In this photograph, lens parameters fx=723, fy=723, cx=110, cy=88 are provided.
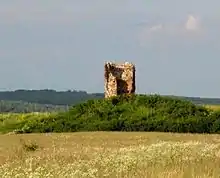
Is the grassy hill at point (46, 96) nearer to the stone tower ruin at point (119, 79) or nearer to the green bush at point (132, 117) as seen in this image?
the stone tower ruin at point (119, 79)

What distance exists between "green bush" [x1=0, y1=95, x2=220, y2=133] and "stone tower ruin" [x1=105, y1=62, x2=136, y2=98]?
3.35 meters

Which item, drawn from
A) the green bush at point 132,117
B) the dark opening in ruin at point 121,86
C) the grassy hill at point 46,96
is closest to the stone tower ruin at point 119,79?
the dark opening in ruin at point 121,86

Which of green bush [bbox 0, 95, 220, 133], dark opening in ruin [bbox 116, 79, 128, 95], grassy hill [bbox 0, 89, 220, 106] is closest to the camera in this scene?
green bush [bbox 0, 95, 220, 133]

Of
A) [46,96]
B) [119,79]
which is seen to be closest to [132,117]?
[119,79]

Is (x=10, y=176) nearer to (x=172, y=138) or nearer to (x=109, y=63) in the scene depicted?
(x=172, y=138)

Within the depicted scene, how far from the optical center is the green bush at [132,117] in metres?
39.6

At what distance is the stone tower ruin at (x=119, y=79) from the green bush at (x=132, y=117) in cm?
335

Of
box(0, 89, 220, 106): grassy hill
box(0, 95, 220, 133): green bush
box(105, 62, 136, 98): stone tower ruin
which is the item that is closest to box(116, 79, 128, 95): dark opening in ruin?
box(105, 62, 136, 98): stone tower ruin

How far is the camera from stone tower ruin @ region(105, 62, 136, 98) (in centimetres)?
4978

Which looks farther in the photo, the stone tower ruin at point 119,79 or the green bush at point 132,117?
the stone tower ruin at point 119,79

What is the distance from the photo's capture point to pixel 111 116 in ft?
140

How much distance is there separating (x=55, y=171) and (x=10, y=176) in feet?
3.57

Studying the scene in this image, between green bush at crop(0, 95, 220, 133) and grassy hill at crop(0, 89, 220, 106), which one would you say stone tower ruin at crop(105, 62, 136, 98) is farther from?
grassy hill at crop(0, 89, 220, 106)

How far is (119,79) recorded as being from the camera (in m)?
50.2
